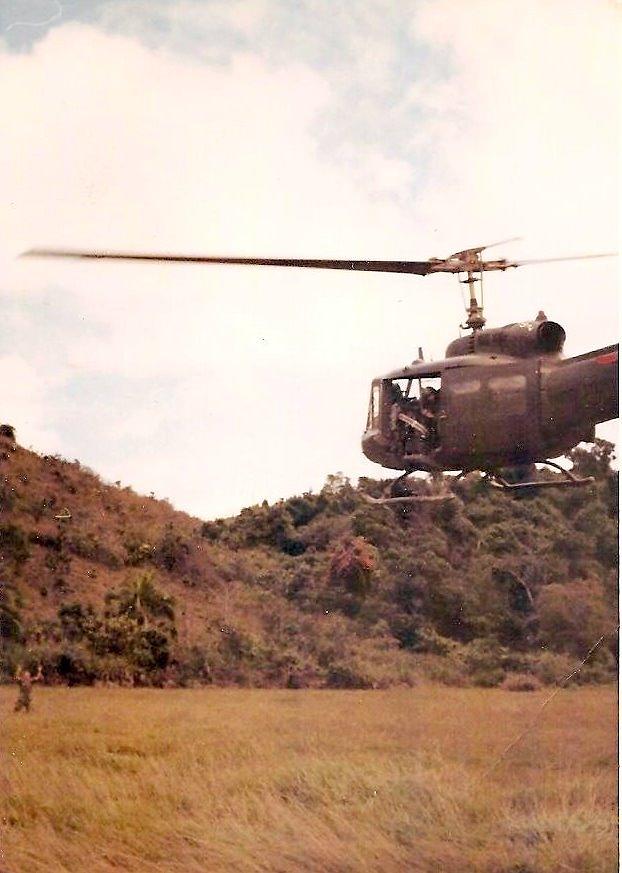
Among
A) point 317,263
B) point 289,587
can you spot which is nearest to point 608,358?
point 317,263

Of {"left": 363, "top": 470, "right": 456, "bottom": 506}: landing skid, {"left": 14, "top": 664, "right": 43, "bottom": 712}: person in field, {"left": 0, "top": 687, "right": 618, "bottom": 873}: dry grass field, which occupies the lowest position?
{"left": 0, "top": 687, "right": 618, "bottom": 873}: dry grass field

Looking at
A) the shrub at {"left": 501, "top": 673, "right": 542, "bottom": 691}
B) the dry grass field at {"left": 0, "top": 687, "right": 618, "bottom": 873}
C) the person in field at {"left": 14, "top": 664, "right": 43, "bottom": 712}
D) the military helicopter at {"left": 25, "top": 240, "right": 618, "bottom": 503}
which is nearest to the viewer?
the dry grass field at {"left": 0, "top": 687, "right": 618, "bottom": 873}

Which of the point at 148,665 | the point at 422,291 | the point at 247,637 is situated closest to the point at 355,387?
the point at 422,291

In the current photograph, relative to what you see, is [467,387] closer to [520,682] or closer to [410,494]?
[410,494]

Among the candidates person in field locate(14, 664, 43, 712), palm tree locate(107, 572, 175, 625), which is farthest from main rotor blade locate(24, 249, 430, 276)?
person in field locate(14, 664, 43, 712)

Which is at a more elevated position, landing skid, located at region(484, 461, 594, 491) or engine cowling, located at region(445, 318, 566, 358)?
engine cowling, located at region(445, 318, 566, 358)

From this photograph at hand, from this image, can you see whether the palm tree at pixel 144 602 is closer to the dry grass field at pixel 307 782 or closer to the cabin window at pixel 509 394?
the dry grass field at pixel 307 782

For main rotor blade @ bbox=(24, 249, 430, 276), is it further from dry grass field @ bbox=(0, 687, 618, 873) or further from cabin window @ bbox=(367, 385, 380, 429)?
dry grass field @ bbox=(0, 687, 618, 873)
